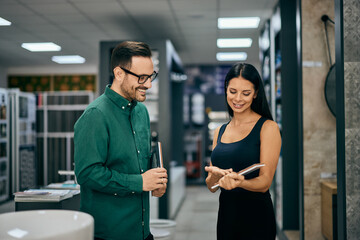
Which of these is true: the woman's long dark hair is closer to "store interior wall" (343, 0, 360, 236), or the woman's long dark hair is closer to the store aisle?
"store interior wall" (343, 0, 360, 236)

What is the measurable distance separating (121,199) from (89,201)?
14cm

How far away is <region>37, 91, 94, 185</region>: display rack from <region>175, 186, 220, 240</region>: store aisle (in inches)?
101

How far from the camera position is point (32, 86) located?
1052 centimetres

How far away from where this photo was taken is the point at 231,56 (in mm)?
9234

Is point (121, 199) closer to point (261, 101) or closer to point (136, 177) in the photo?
point (136, 177)

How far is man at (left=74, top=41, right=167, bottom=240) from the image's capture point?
157 cm

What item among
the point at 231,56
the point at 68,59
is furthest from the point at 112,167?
the point at 231,56

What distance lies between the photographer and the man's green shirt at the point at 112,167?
157 cm

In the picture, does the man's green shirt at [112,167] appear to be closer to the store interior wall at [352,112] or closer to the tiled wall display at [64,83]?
the store interior wall at [352,112]

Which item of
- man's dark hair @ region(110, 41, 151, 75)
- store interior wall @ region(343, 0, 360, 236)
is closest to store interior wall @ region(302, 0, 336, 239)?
store interior wall @ region(343, 0, 360, 236)

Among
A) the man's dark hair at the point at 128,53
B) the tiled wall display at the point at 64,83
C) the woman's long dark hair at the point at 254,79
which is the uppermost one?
the tiled wall display at the point at 64,83

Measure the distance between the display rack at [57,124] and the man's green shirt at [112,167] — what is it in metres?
5.94

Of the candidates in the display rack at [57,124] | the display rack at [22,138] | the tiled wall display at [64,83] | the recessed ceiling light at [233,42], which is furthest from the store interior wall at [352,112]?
the tiled wall display at [64,83]

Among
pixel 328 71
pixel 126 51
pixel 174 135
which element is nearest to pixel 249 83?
pixel 126 51
